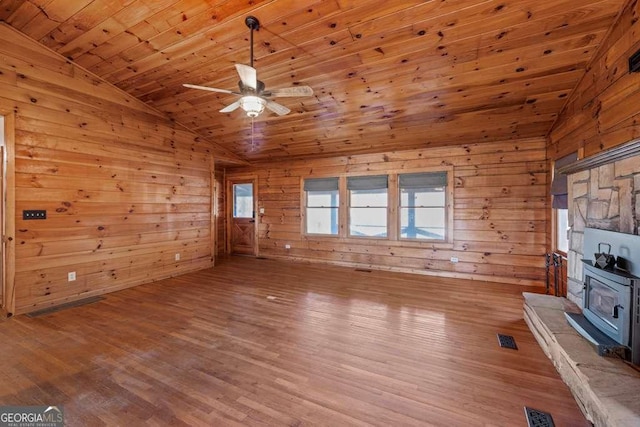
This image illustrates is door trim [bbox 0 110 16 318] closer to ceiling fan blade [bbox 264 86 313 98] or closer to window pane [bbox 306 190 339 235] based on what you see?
ceiling fan blade [bbox 264 86 313 98]

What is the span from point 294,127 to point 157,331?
12.2 ft

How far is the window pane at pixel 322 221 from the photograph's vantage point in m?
6.19

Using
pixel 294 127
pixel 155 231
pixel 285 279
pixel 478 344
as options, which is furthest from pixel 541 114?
pixel 155 231

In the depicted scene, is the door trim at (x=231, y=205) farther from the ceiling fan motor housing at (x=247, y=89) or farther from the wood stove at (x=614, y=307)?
the wood stove at (x=614, y=307)

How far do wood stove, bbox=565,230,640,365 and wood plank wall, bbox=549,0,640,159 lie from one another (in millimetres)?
908

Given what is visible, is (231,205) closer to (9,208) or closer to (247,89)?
(9,208)

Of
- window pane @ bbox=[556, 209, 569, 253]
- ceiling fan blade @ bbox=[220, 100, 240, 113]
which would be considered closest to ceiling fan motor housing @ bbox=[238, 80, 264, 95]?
ceiling fan blade @ bbox=[220, 100, 240, 113]

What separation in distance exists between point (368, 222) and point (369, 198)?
523 millimetres

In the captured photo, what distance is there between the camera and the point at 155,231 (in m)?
4.84

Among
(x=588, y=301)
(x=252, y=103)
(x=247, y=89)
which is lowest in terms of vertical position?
(x=588, y=301)

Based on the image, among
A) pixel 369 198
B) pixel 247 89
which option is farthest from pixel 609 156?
pixel 369 198

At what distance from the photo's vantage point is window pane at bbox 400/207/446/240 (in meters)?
5.17

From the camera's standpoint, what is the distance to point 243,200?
24.1 ft

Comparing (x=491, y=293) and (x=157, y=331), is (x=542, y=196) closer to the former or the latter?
(x=491, y=293)
